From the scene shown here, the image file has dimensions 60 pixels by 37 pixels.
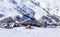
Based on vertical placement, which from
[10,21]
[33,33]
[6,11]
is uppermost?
[6,11]

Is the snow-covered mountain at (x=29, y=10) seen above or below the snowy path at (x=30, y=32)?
above

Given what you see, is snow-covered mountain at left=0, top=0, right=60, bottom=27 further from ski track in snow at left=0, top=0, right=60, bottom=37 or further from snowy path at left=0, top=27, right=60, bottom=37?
snowy path at left=0, top=27, right=60, bottom=37

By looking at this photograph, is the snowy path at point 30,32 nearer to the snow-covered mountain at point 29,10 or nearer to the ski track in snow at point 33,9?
the ski track in snow at point 33,9

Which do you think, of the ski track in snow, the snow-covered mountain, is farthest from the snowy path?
the snow-covered mountain

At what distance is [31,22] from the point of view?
2.65 metres

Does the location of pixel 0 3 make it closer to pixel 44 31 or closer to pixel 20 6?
pixel 20 6

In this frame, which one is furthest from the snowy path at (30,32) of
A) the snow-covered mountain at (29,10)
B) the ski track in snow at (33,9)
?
the snow-covered mountain at (29,10)

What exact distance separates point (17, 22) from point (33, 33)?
1.48 feet

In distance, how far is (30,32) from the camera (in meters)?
2.37

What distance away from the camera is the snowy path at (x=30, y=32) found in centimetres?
227

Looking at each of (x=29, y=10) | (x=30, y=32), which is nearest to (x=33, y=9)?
(x=29, y=10)

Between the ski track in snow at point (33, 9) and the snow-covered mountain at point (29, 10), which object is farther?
Result: the snow-covered mountain at point (29, 10)

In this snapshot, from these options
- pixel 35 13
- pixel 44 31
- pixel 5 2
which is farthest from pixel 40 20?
pixel 5 2

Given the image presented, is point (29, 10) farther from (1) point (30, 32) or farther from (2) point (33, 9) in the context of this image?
(1) point (30, 32)
